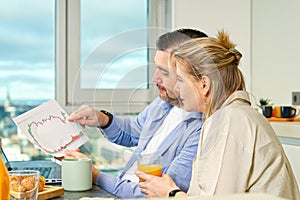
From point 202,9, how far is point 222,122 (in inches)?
104

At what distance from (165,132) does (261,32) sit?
8.65ft

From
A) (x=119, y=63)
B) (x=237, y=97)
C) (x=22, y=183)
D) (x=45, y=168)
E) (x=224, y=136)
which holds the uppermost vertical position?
(x=119, y=63)

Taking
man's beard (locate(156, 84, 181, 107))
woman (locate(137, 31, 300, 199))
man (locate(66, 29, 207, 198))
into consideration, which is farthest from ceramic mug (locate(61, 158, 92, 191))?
man's beard (locate(156, 84, 181, 107))

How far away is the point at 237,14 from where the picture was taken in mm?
4066

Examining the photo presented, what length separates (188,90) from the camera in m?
1.58

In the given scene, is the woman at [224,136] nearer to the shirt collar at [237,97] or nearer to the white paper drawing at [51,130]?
the shirt collar at [237,97]

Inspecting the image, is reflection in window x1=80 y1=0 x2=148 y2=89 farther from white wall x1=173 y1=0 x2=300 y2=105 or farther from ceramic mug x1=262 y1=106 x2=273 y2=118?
white wall x1=173 y1=0 x2=300 y2=105

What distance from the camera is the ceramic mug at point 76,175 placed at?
5.39 feet

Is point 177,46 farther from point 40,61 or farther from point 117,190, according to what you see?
point 40,61

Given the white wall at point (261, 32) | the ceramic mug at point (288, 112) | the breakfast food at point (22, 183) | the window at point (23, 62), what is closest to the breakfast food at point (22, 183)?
the breakfast food at point (22, 183)

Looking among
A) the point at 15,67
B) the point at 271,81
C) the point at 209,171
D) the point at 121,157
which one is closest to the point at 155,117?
the point at 121,157

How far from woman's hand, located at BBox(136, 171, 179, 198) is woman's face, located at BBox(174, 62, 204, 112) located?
25 cm

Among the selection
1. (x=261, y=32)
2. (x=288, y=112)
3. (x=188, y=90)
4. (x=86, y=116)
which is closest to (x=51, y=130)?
(x=86, y=116)

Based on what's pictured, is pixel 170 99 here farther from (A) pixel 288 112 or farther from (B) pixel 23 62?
(B) pixel 23 62
